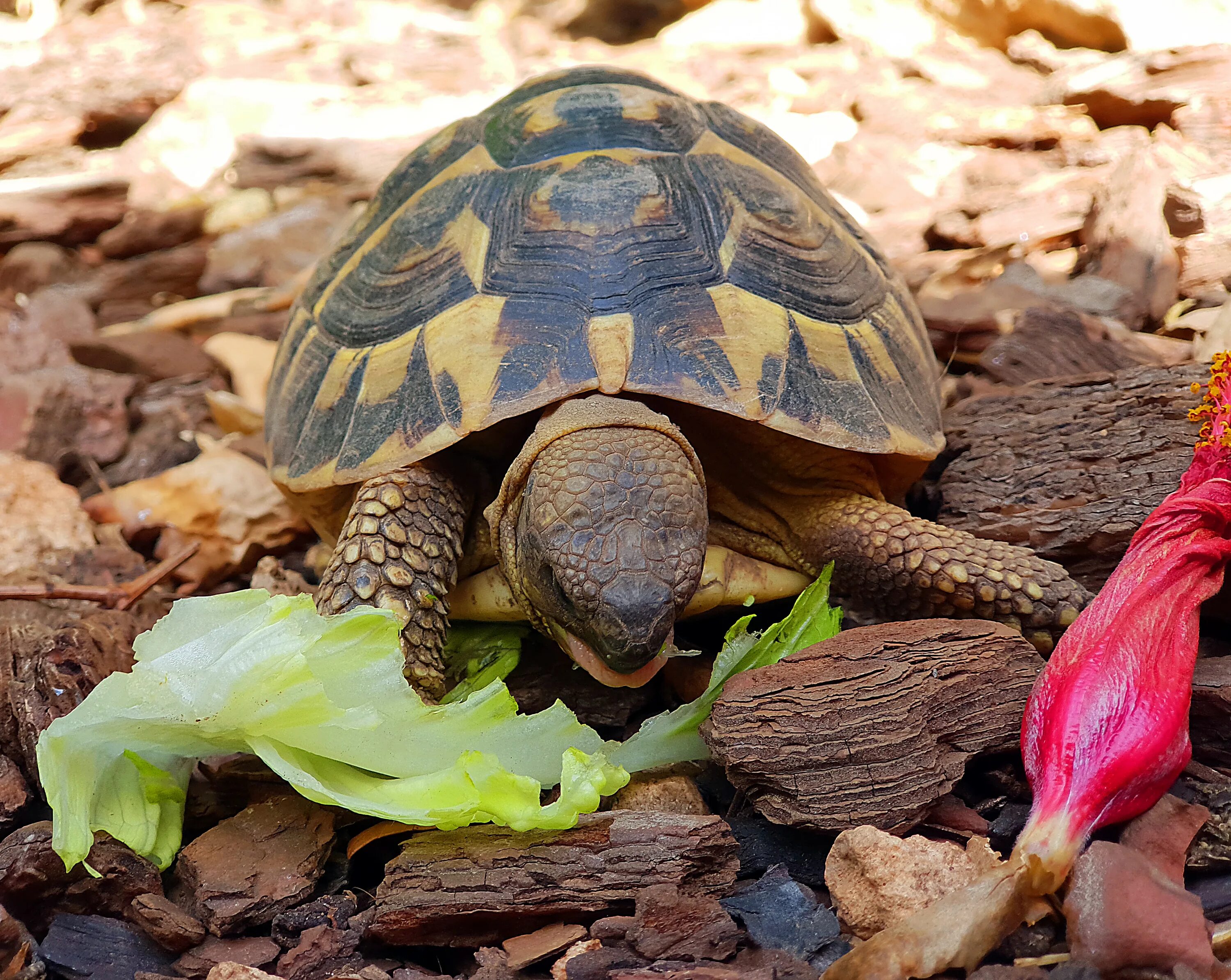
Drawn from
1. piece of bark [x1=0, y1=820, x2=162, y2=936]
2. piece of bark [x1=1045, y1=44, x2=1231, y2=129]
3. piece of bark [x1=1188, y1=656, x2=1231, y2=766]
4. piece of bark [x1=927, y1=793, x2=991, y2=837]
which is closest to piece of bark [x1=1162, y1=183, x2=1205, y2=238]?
piece of bark [x1=1045, y1=44, x2=1231, y2=129]

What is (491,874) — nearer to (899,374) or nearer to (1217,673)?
(1217,673)

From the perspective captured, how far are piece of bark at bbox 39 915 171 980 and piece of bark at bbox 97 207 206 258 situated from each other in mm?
4275

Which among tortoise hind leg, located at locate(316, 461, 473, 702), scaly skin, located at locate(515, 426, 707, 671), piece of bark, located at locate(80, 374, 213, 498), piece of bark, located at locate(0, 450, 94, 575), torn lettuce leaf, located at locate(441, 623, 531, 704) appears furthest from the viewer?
piece of bark, located at locate(80, 374, 213, 498)

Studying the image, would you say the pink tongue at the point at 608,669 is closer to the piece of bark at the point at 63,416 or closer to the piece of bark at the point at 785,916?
the piece of bark at the point at 785,916

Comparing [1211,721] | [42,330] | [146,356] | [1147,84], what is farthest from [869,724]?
[1147,84]

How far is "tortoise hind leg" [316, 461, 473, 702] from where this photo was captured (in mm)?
2305

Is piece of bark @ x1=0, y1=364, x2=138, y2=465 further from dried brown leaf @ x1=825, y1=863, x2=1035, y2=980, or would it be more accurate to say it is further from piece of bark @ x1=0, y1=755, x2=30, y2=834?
dried brown leaf @ x1=825, y1=863, x2=1035, y2=980

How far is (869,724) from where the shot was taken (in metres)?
1.92

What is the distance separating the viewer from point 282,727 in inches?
75.3

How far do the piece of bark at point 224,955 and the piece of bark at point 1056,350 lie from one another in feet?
8.43

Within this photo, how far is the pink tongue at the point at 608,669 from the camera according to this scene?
214 cm

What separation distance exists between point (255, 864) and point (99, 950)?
0.90 feet

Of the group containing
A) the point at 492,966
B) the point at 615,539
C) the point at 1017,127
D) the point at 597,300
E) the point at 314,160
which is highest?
the point at 597,300

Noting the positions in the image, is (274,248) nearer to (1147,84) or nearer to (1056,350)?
(1056,350)
